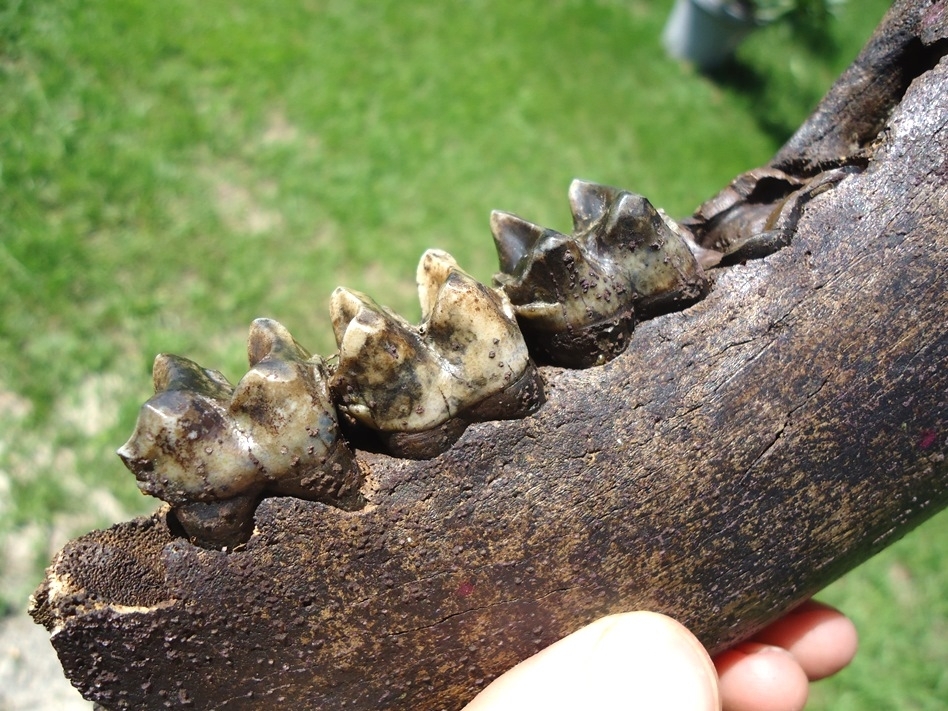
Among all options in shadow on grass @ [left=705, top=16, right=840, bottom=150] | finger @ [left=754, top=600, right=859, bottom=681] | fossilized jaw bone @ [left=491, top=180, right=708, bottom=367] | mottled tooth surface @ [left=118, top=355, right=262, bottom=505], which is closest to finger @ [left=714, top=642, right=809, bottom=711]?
finger @ [left=754, top=600, right=859, bottom=681]

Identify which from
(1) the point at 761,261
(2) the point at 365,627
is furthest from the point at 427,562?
(1) the point at 761,261

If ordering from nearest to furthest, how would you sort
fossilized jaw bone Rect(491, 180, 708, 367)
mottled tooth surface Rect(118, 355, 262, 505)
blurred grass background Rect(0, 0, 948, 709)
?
mottled tooth surface Rect(118, 355, 262, 505) < fossilized jaw bone Rect(491, 180, 708, 367) < blurred grass background Rect(0, 0, 948, 709)

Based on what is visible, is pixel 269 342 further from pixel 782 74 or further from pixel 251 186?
pixel 782 74

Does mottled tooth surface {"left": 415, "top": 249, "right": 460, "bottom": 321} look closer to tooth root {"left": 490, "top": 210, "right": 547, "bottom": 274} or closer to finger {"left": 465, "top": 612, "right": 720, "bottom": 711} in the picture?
tooth root {"left": 490, "top": 210, "right": 547, "bottom": 274}

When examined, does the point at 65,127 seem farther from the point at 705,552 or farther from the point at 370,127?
the point at 705,552

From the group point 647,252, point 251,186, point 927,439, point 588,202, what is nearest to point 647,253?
point 647,252

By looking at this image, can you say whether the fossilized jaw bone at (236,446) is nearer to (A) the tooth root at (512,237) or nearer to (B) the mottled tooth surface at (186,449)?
(B) the mottled tooth surface at (186,449)
